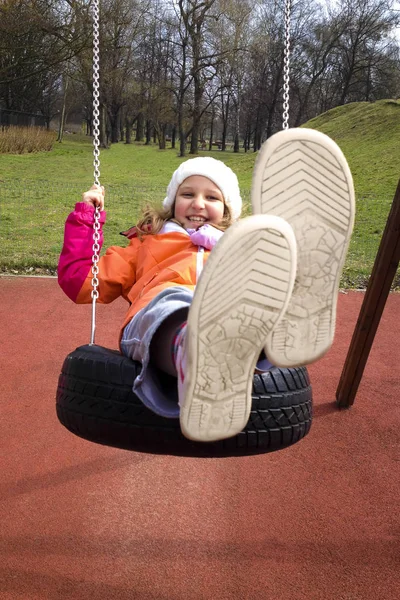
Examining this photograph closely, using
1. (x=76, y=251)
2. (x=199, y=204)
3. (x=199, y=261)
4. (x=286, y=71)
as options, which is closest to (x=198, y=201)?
(x=199, y=204)

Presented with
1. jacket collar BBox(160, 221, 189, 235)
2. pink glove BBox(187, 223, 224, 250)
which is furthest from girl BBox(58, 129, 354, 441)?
jacket collar BBox(160, 221, 189, 235)

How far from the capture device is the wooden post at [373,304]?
3.18 m

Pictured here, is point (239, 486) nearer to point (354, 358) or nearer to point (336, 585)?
point (336, 585)

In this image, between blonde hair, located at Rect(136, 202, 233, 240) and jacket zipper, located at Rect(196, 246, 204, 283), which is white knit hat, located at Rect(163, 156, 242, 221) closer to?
blonde hair, located at Rect(136, 202, 233, 240)

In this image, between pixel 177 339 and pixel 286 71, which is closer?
pixel 177 339

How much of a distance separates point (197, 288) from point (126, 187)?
11.2 metres

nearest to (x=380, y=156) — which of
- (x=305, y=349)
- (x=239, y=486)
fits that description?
(x=239, y=486)

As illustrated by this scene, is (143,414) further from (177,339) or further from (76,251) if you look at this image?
(76,251)

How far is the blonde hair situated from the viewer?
91.0 inches

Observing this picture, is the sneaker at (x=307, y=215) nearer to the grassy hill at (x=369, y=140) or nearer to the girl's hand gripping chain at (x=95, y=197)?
the girl's hand gripping chain at (x=95, y=197)

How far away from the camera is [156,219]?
2.33m

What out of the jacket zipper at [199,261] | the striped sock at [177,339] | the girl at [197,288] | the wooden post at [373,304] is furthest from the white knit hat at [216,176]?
the wooden post at [373,304]

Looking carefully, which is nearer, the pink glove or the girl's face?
the pink glove

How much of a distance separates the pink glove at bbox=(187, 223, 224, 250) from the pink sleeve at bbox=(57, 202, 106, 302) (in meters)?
0.41
